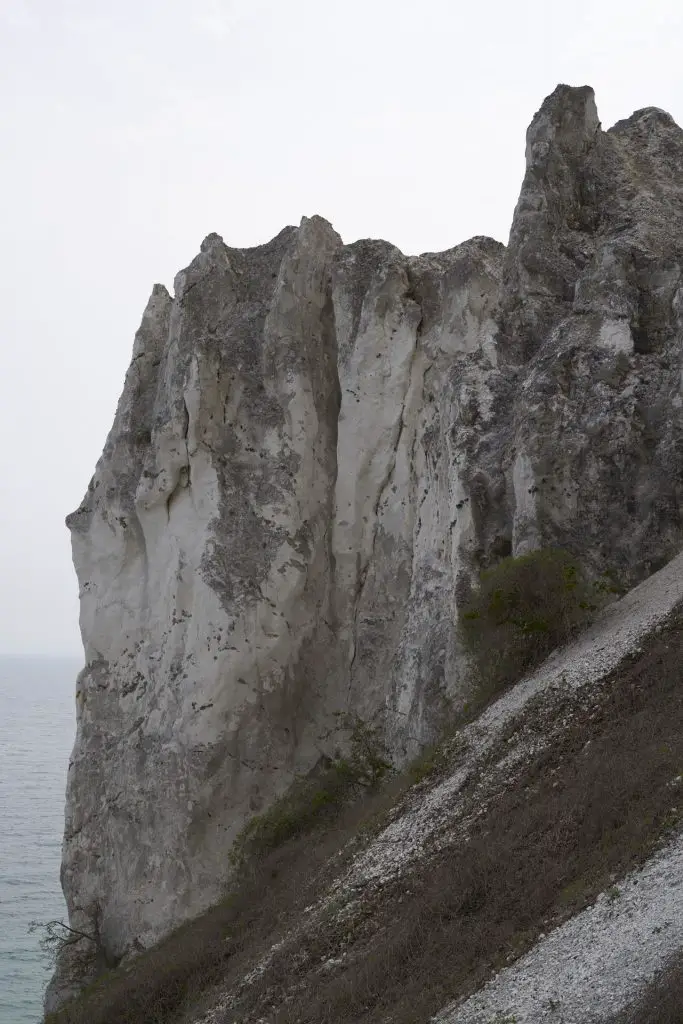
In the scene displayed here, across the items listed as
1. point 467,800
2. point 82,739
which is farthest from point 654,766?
point 82,739

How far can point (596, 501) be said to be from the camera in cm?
1983

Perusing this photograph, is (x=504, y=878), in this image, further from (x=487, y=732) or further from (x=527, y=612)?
(x=527, y=612)

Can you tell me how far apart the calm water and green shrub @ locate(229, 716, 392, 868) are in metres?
12.8

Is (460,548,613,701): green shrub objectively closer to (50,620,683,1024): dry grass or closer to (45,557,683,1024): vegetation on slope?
(45,557,683,1024): vegetation on slope

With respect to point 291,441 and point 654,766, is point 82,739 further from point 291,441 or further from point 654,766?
point 654,766

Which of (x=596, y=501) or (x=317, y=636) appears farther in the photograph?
(x=317, y=636)

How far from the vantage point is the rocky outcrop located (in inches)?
833

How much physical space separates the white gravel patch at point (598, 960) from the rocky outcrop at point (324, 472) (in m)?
9.84

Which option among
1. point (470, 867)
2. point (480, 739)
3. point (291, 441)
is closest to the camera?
point (470, 867)

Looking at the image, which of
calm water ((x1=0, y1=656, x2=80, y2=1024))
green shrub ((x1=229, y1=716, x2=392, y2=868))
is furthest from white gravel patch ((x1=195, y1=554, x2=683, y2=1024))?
calm water ((x1=0, y1=656, x2=80, y2=1024))

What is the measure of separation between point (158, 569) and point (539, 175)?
12955 mm

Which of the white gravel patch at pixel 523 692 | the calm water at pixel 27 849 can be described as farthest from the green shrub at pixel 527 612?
the calm water at pixel 27 849

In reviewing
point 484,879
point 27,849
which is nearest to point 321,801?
point 484,879

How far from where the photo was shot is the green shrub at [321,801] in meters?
23.6
